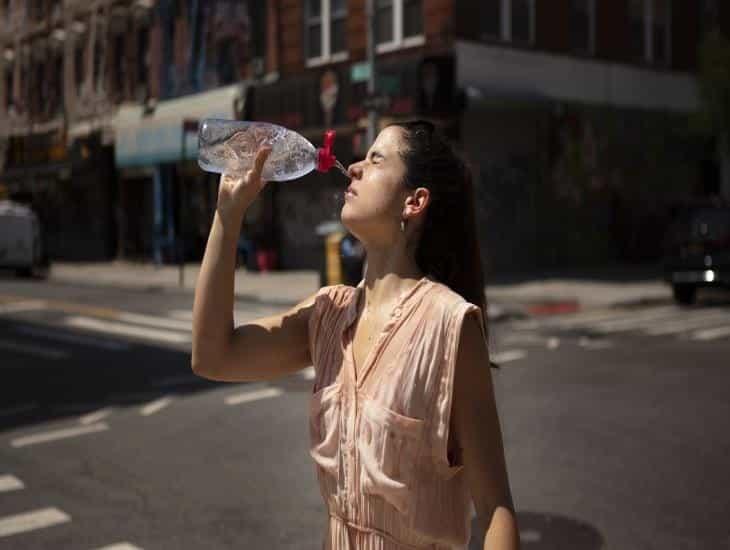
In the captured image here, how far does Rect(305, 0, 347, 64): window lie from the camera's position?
952 inches

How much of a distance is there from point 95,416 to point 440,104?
14211 mm

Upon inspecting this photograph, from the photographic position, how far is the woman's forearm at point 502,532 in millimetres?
2201

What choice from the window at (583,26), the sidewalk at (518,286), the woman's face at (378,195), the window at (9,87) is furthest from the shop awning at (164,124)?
the woman's face at (378,195)

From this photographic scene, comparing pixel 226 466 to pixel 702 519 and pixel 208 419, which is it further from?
pixel 702 519

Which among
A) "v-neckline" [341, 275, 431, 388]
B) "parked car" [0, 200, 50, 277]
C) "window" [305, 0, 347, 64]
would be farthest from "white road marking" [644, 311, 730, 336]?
"parked car" [0, 200, 50, 277]

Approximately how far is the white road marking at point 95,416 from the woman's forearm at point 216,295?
18.9 ft

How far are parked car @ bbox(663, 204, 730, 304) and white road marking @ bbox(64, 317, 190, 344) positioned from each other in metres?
8.63

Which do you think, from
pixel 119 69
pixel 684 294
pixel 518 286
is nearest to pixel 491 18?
pixel 518 286

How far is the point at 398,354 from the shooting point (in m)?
2.27

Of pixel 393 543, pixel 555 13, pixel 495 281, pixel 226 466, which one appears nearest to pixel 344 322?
pixel 393 543

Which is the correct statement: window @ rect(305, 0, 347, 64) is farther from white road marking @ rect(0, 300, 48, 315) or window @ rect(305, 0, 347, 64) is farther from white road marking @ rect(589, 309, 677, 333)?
white road marking @ rect(589, 309, 677, 333)

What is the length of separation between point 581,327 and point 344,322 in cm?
1194

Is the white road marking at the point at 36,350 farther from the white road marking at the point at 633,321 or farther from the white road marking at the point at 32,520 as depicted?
the white road marking at the point at 633,321

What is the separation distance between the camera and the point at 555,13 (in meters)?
23.9
